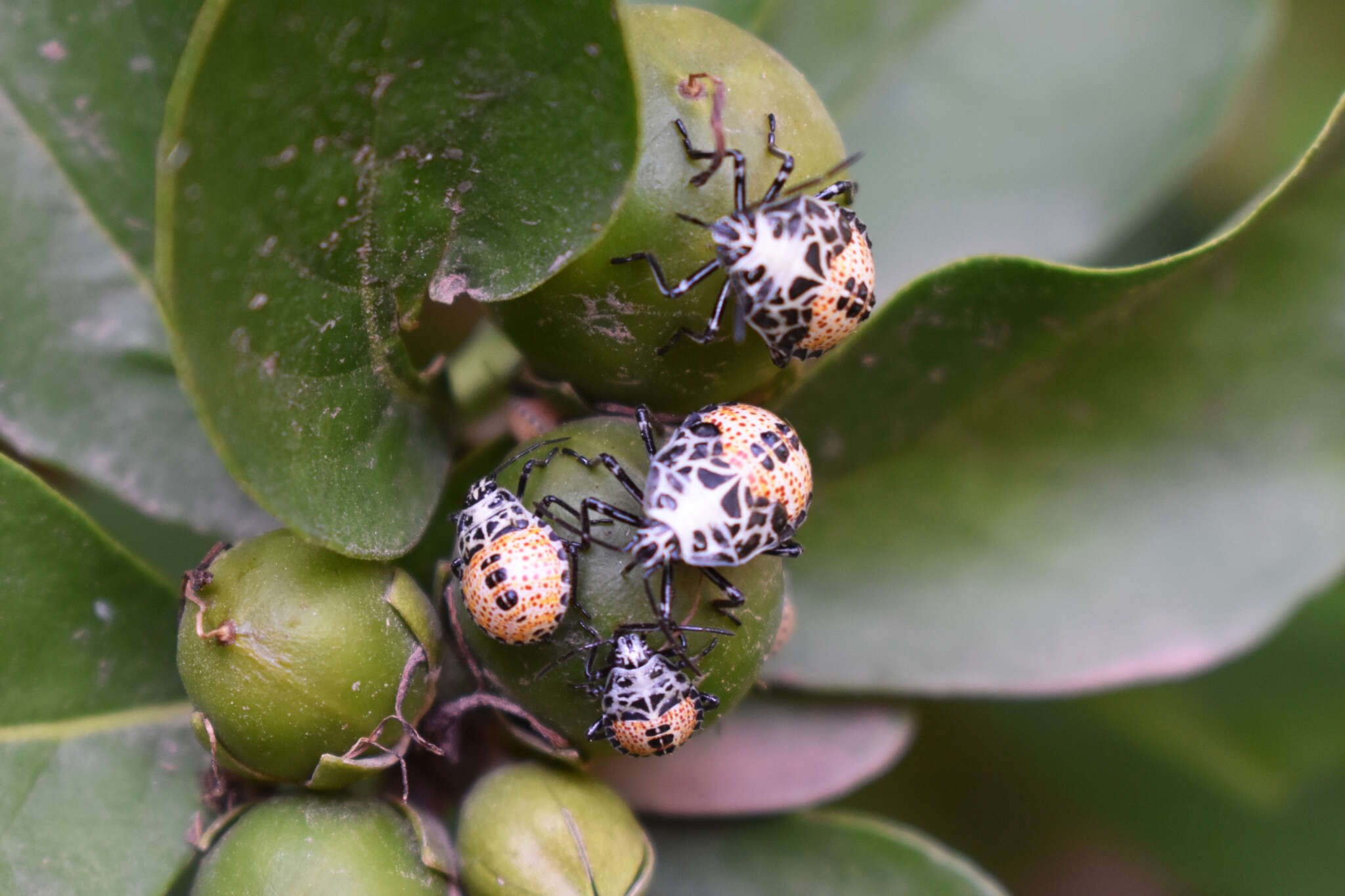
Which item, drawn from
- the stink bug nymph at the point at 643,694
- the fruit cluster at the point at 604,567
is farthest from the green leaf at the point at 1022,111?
the stink bug nymph at the point at 643,694

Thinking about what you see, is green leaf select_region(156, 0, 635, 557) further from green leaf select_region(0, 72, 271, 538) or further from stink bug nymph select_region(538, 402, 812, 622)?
green leaf select_region(0, 72, 271, 538)

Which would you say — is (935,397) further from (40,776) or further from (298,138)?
(40,776)

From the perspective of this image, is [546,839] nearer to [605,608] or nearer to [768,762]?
[605,608]

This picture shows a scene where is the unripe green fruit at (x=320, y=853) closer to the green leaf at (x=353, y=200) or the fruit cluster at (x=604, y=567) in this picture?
the fruit cluster at (x=604, y=567)

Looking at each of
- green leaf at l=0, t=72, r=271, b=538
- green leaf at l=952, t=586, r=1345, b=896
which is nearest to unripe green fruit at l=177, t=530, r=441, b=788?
green leaf at l=0, t=72, r=271, b=538

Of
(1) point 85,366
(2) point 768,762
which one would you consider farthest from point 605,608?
(1) point 85,366
